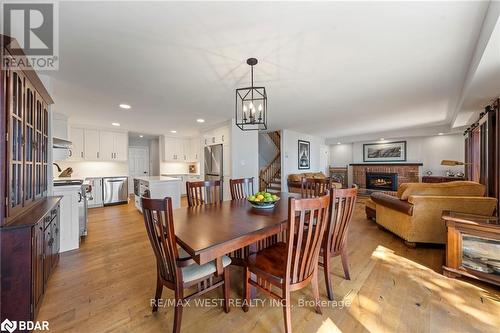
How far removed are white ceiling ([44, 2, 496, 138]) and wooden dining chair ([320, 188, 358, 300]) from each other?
4.66 ft

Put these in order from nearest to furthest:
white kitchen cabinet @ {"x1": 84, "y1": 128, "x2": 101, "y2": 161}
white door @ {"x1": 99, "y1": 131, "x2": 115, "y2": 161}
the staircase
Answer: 1. white kitchen cabinet @ {"x1": 84, "y1": 128, "x2": 101, "y2": 161}
2. white door @ {"x1": 99, "y1": 131, "x2": 115, "y2": 161}
3. the staircase

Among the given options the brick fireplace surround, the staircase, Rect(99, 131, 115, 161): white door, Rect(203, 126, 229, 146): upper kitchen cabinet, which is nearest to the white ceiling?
Rect(203, 126, 229, 146): upper kitchen cabinet

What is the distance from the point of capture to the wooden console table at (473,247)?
193cm

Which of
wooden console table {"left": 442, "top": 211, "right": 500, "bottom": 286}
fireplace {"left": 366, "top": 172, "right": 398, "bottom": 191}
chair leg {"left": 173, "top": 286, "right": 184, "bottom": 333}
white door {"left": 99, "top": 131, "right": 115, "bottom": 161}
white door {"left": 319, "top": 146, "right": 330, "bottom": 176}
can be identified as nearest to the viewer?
chair leg {"left": 173, "top": 286, "right": 184, "bottom": 333}

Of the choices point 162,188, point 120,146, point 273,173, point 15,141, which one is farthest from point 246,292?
point 120,146

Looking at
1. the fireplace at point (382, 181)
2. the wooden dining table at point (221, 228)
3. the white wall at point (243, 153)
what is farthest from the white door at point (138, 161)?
the fireplace at point (382, 181)

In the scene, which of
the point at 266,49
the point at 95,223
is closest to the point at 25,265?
the point at 266,49

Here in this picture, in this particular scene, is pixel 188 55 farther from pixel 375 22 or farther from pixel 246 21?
pixel 375 22

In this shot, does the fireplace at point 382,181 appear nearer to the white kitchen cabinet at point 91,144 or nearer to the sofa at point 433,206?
the sofa at point 433,206

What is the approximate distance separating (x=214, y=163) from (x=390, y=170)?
6.73 m

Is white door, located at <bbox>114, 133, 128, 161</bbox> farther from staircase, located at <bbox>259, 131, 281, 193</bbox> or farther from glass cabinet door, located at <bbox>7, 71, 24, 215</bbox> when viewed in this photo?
glass cabinet door, located at <bbox>7, 71, 24, 215</bbox>

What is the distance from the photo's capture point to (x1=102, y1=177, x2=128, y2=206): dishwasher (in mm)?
5746

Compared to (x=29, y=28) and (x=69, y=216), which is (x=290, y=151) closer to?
(x=69, y=216)

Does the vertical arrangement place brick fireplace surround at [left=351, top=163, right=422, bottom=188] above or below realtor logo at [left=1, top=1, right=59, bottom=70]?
below
